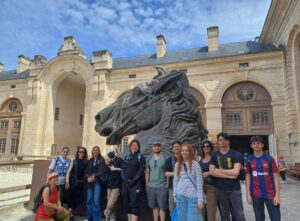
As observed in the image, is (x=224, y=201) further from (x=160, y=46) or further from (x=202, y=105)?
(x=160, y=46)

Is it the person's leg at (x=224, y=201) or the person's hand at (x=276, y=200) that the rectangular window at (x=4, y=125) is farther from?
the person's hand at (x=276, y=200)

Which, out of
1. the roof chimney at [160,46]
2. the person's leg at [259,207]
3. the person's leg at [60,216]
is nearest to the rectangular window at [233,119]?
the roof chimney at [160,46]

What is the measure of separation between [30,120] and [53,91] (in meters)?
4.08

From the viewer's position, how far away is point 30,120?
2577 centimetres

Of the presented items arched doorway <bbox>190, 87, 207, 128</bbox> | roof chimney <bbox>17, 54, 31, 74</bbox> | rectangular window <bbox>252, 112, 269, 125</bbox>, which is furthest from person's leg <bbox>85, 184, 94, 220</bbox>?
roof chimney <bbox>17, 54, 31, 74</bbox>

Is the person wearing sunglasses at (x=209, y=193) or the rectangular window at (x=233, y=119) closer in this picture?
the person wearing sunglasses at (x=209, y=193)

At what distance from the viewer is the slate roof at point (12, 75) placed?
29.1m

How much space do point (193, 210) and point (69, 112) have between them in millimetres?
29068

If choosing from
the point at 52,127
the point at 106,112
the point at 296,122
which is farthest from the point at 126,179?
the point at 52,127

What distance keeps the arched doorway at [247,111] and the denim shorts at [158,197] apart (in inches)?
677

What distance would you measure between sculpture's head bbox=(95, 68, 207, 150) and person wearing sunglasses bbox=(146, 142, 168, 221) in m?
0.67

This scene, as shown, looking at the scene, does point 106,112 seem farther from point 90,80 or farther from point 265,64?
point 90,80

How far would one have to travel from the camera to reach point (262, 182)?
10.1 ft

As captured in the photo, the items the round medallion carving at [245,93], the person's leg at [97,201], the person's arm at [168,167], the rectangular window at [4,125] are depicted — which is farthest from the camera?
the rectangular window at [4,125]
